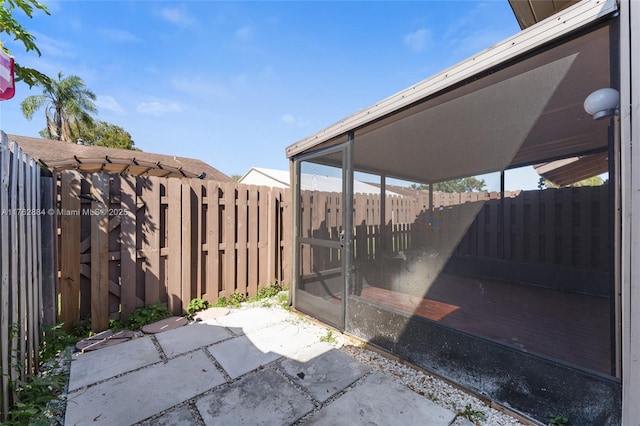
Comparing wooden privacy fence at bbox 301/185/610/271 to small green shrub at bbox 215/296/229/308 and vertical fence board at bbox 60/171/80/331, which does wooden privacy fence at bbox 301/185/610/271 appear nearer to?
small green shrub at bbox 215/296/229/308

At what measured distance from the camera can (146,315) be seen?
3.08 meters

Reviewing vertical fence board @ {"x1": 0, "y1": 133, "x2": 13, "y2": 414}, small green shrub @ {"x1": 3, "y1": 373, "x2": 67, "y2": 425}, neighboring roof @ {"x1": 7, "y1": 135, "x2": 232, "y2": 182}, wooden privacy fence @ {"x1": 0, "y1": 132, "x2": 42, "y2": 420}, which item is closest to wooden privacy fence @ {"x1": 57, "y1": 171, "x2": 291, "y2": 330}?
wooden privacy fence @ {"x1": 0, "y1": 132, "x2": 42, "y2": 420}

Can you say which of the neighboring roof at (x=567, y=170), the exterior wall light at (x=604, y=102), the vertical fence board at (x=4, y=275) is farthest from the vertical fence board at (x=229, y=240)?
the neighboring roof at (x=567, y=170)

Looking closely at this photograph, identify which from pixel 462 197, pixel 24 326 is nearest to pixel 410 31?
pixel 462 197

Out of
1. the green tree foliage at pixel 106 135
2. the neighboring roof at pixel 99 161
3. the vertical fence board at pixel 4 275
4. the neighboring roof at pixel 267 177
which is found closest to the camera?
the vertical fence board at pixel 4 275

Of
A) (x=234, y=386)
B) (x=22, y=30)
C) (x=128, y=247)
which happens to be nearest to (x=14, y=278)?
(x=128, y=247)

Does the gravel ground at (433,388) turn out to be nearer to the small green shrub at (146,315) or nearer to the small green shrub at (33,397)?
the small green shrub at (146,315)

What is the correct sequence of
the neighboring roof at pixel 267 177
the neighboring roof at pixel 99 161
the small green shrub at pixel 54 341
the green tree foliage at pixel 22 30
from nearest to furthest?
the green tree foliage at pixel 22 30 → the small green shrub at pixel 54 341 → the neighboring roof at pixel 99 161 → the neighboring roof at pixel 267 177

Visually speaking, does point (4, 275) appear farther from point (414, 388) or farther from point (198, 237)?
point (414, 388)

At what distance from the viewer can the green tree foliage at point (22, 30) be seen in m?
2.18

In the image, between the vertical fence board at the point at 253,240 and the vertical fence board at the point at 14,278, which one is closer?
the vertical fence board at the point at 14,278

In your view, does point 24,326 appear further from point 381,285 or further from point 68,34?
point 68,34

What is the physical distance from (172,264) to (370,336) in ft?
8.69

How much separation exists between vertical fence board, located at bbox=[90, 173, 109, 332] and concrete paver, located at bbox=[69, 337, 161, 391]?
0.49m
